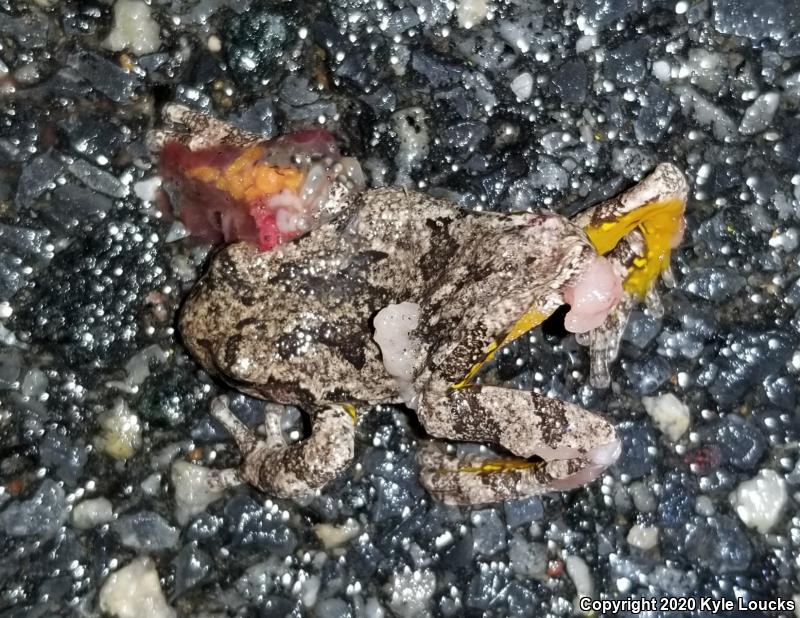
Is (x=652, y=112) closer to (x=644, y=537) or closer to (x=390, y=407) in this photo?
(x=390, y=407)

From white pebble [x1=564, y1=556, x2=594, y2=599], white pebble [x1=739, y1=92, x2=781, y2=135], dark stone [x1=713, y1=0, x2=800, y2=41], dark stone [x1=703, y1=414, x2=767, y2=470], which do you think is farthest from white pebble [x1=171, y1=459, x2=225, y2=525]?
dark stone [x1=713, y1=0, x2=800, y2=41]

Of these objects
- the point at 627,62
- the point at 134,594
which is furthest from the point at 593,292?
the point at 134,594

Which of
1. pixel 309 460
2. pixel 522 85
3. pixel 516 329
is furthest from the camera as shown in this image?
pixel 522 85

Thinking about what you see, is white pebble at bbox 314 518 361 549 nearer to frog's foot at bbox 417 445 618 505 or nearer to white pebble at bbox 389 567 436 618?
white pebble at bbox 389 567 436 618

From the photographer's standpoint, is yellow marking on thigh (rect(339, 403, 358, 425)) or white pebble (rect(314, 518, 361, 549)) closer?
yellow marking on thigh (rect(339, 403, 358, 425))

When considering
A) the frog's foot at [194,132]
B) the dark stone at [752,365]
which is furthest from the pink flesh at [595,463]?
the frog's foot at [194,132]
